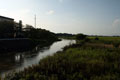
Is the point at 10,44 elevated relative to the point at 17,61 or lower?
elevated

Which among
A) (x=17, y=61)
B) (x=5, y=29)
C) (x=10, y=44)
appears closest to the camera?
(x=17, y=61)

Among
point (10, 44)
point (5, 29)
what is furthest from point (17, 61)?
point (5, 29)

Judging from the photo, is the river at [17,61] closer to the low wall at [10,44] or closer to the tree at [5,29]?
the low wall at [10,44]

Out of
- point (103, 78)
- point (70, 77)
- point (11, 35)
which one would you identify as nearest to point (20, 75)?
point (70, 77)

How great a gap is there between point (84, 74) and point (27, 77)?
4.24 metres

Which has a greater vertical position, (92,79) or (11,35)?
(11,35)

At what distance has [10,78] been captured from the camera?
25.3 ft

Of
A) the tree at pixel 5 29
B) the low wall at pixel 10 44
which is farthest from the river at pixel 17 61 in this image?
the tree at pixel 5 29

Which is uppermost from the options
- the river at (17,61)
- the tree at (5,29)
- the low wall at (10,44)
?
the tree at (5,29)

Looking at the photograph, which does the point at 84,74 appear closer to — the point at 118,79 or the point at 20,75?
the point at 118,79

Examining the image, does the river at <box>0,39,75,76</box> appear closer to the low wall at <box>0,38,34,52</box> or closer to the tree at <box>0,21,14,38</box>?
the low wall at <box>0,38,34,52</box>

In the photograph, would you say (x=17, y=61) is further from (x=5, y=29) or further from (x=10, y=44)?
(x=5, y=29)

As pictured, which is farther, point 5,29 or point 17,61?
point 5,29

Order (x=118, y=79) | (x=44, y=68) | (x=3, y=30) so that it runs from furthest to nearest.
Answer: (x=3, y=30)
(x=44, y=68)
(x=118, y=79)
